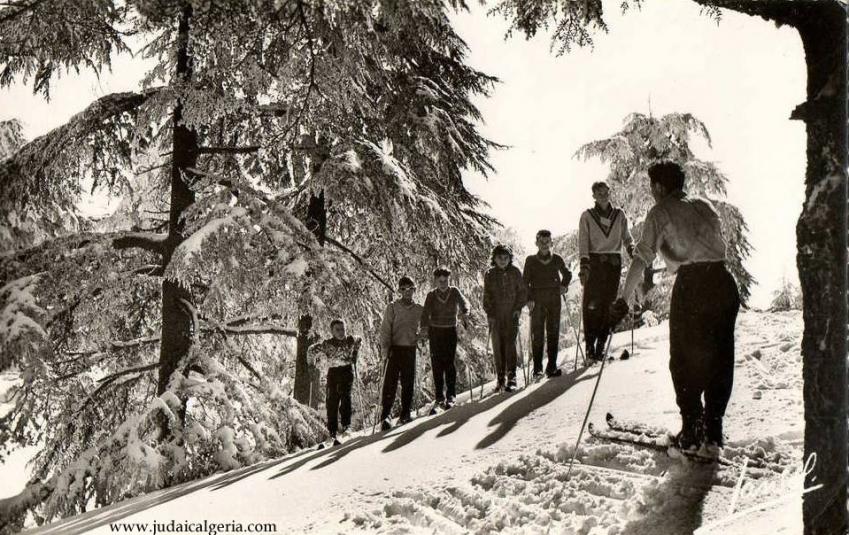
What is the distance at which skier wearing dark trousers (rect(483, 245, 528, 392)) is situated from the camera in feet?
23.1

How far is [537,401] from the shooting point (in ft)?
18.4

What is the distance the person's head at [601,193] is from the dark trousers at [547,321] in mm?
1124

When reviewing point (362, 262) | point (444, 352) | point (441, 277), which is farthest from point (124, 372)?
point (441, 277)

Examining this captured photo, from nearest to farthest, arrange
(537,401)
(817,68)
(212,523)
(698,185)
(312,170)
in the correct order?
(817,68) → (212,523) → (537,401) → (312,170) → (698,185)

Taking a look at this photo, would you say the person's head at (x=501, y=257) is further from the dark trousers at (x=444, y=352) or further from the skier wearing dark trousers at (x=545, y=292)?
the dark trousers at (x=444, y=352)

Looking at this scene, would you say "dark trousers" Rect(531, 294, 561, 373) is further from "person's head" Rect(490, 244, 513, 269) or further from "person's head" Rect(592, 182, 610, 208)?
"person's head" Rect(592, 182, 610, 208)

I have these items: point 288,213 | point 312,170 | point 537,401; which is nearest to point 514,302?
point 537,401

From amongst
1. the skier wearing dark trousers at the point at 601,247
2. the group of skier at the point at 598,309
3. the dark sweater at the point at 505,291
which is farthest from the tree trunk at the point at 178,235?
the skier wearing dark trousers at the point at 601,247

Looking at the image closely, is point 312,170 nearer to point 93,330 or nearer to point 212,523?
point 93,330

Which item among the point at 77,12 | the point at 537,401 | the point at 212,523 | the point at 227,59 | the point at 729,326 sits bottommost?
the point at 212,523

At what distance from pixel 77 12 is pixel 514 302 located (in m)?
5.87

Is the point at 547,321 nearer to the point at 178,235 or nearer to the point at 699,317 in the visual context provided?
the point at 699,317

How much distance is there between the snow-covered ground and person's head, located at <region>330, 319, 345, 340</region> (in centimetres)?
177

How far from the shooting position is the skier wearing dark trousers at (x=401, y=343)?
7.16 meters
